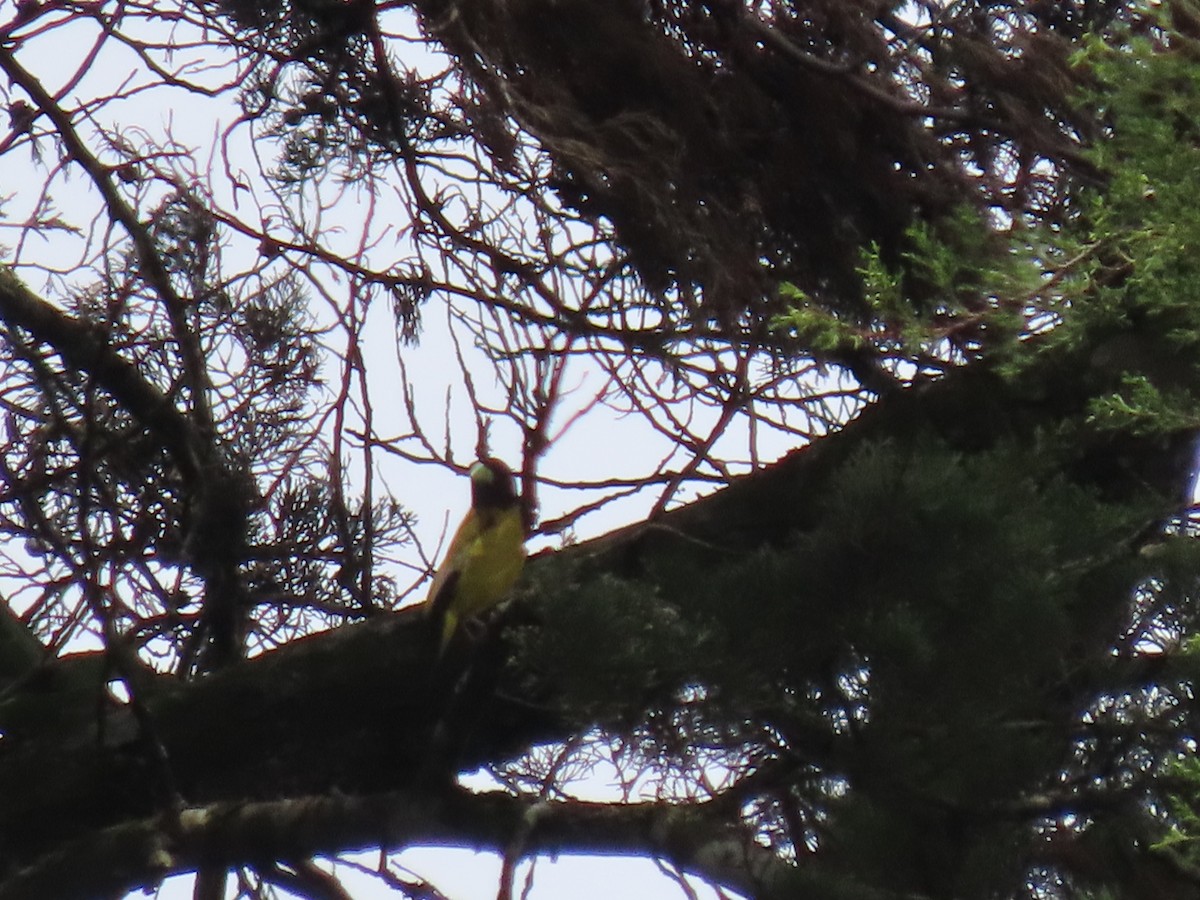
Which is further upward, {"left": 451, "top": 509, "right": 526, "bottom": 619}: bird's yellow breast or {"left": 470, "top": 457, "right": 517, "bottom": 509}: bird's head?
{"left": 470, "top": 457, "right": 517, "bottom": 509}: bird's head

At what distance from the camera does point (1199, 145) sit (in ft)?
7.45

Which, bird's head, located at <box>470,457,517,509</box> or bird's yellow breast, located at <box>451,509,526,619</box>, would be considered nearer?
bird's yellow breast, located at <box>451,509,526,619</box>

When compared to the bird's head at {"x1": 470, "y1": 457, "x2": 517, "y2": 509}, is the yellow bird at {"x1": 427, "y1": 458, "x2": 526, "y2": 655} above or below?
below

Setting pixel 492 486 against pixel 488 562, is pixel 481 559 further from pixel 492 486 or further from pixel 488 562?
pixel 492 486

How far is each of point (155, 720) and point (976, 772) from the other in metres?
1.63

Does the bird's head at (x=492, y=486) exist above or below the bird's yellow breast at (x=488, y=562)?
above

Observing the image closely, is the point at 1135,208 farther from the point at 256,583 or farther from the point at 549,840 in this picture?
the point at 256,583

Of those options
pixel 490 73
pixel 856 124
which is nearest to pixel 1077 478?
pixel 856 124

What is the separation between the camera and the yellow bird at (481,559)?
2852 millimetres

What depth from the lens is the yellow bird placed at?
9.36 feet

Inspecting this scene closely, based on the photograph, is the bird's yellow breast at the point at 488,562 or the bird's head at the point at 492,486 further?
the bird's head at the point at 492,486

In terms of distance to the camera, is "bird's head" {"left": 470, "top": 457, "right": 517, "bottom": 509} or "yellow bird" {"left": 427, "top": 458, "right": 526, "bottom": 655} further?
"bird's head" {"left": 470, "top": 457, "right": 517, "bottom": 509}

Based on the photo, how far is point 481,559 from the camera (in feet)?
9.48

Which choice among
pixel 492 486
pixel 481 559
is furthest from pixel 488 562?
pixel 492 486
